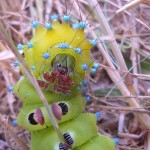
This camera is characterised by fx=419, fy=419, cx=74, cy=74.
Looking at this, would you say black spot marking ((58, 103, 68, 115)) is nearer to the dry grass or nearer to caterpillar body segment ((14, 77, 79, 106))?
caterpillar body segment ((14, 77, 79, 106))

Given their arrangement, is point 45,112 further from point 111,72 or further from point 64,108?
point 111,72

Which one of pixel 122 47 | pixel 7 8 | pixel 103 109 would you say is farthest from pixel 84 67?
pixel 7 8

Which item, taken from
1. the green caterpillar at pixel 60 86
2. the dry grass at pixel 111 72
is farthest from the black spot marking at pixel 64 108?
the dry grass at pixel 111 72

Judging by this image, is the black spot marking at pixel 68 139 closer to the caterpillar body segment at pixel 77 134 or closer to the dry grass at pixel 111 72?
the caterpillar body segment at pixel 77 134

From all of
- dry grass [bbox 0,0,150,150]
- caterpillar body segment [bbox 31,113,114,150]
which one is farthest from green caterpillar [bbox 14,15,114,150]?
dry grass [bbox 0,0,150,150]

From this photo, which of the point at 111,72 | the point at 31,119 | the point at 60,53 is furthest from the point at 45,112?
the point at 111,72

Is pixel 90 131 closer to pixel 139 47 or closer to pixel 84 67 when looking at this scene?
pixel 84 67

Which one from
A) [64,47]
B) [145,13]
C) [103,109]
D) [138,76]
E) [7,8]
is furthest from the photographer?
[7,8]
